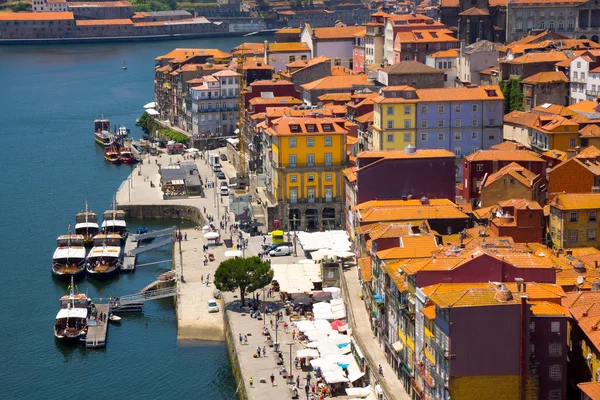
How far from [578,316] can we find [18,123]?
9495 centimetres

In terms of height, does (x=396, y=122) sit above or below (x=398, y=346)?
above

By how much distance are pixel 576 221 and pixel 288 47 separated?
6004 centimetres

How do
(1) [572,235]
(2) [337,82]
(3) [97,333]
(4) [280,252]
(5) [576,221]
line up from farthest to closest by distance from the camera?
1. (2) [337,82]
2. (4) [280,252]
3. (1) [572,235]
4. (5) [576,221]
5. (3) [97,333]

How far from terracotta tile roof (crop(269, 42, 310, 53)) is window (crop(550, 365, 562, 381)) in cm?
7556

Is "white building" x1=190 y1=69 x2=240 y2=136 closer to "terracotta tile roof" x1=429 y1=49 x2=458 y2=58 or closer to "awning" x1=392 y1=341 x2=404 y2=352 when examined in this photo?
"terracotta tile roof" x1=429 y1=49 x2=458 y2=58

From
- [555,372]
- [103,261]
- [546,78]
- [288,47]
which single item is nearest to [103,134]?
[288,47]

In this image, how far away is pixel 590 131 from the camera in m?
72.7

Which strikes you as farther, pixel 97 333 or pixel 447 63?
pixel 447 63

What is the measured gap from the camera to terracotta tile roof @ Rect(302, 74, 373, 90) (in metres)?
96.2

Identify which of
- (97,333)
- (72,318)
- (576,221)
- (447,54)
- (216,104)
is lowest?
(97,333)

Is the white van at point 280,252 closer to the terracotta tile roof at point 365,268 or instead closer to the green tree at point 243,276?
the green tree at point 243,276

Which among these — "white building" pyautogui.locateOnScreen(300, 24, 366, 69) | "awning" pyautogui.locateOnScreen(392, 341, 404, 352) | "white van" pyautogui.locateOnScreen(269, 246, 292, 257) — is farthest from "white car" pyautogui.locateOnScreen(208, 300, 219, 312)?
"white building" pyautogui.locateOnScreen(300, 24, 366, 69)

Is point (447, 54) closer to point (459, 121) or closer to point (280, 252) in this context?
point (459, 121)

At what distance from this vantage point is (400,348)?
47.6 metres
